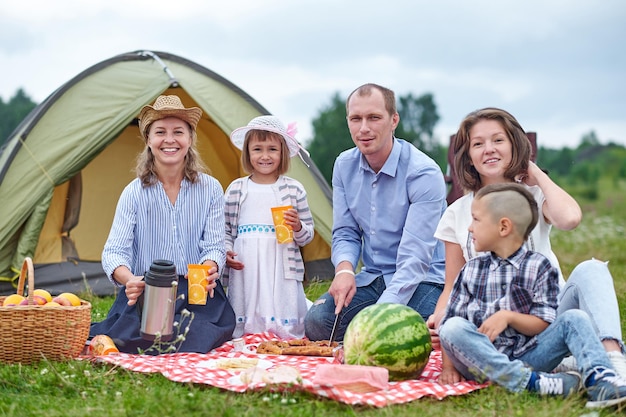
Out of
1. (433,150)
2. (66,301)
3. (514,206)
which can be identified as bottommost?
(66,301)

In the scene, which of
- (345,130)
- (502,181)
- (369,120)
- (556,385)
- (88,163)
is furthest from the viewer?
(345,130)

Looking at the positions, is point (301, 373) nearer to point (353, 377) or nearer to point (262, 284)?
point (353, 377)

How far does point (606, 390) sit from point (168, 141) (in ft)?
8.98

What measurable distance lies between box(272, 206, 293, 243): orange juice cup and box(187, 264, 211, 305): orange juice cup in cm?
62

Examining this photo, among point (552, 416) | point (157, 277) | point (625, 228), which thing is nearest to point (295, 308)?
point (157, 277)

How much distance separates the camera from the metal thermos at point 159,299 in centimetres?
382

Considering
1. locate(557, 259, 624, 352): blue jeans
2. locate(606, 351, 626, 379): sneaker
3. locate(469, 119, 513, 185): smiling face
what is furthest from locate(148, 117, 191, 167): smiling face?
locate(606, 351, 626, 379): sneaker

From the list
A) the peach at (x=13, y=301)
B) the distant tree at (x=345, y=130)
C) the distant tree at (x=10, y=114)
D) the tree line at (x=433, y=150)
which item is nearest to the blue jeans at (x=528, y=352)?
the peach at (x=13, y=301)

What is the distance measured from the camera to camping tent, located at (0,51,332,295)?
243 inches

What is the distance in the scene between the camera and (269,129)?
4.64 metres

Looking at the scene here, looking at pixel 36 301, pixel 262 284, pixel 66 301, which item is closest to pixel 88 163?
pixel 262 284

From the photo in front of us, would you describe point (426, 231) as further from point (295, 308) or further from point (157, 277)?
point (157, 277)

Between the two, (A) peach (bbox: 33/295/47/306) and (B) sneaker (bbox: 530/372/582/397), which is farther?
(A) peach (bbox: 33/295/47/306)

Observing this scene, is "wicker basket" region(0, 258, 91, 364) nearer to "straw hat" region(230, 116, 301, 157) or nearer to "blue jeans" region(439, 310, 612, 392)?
"straw hat" region(230, 116, 301, 157)
